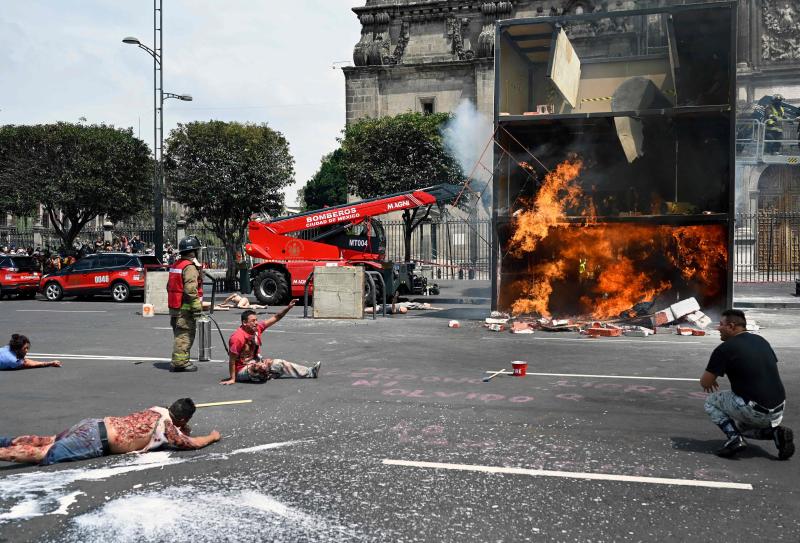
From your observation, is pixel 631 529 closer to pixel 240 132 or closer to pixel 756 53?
pixel 240 132

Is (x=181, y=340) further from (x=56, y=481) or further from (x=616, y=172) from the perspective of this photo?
(x=616, y=172)

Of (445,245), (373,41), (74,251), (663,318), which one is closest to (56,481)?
(663,318)

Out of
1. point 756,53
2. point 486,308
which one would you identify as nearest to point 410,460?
point 486,308

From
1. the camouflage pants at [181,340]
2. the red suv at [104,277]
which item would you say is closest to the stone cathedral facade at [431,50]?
the red suv at [104,277]

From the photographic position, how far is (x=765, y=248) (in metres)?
35.9

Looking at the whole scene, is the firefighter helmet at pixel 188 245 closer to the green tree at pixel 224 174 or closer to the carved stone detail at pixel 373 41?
the green tree at pixel 224 174

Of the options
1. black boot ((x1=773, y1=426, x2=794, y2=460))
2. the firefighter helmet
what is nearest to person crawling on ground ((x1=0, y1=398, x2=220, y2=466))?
the firefighter helmet

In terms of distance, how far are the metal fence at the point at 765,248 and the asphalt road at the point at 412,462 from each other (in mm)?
22922

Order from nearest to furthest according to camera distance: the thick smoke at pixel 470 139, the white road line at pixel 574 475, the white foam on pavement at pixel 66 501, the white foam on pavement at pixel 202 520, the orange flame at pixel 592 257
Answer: the white foam on pavement at pixel 202 520 → the white foam on pavement at pixel 66 501 → the white road line at pixel 574 475 → the orange flame at pixel 592 257 → the thick smoke at pixel 470 139

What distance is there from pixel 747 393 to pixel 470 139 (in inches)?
1473

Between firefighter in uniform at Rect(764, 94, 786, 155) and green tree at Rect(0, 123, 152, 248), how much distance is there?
103 feet

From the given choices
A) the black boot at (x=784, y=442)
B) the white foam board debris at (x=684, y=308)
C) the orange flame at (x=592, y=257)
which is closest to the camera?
the black boot at (x=784, y=442)

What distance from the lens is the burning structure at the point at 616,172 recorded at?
52.9 ft

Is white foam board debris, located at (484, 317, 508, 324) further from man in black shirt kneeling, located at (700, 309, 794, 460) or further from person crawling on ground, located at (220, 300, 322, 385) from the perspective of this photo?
man in black shirt kneeling, located at (700, 309, 794, 460)
